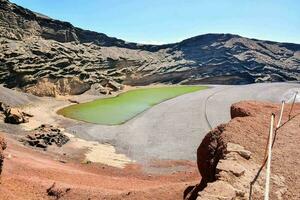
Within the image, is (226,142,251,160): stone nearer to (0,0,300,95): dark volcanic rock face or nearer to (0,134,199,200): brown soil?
(0,134,199,200): brown soil

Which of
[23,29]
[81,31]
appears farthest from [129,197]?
[81,31]

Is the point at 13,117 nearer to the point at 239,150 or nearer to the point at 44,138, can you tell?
the point at 44,138

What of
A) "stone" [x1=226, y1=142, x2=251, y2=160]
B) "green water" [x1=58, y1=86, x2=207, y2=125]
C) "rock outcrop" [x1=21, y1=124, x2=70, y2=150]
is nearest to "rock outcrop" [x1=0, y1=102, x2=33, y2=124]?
"rock outcrop" [x1=21, y1=124, x2=70, y2=150]

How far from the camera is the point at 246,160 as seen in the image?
1205 cm

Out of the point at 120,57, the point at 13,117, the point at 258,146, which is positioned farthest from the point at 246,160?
the point at 120,57

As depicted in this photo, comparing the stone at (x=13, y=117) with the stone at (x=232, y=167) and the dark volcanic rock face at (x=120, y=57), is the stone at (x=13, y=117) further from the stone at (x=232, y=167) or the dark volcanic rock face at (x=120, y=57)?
the stone at (x=232, y=167)

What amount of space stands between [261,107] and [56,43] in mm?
80529

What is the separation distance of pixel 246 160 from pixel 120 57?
315 ft

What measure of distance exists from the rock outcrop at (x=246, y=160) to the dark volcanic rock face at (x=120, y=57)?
68027 mm

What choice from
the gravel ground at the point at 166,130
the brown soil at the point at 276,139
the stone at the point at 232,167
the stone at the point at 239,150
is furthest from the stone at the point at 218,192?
the gravel ground at the point at 166,130

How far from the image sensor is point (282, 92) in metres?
72.2

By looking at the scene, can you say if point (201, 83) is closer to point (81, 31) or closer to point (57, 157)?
point (81, 31)

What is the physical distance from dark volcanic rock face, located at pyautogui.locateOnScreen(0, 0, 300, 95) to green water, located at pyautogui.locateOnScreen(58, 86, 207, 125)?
8.43m

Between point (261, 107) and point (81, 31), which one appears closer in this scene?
point (261, 107)
